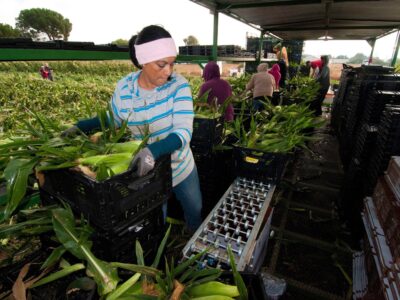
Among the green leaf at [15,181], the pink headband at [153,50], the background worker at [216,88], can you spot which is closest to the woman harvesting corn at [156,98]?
the pink headband at [153,50]

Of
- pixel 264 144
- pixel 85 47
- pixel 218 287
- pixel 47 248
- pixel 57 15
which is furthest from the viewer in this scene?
pixel 57 15

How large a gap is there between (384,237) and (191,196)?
1468 mm

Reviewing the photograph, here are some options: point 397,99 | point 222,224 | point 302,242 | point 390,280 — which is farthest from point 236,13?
point 390,280

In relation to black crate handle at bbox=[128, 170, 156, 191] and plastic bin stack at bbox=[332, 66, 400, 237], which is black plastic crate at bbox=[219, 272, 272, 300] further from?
plastic bin stack at bbox=[332, 66, 400, 237]

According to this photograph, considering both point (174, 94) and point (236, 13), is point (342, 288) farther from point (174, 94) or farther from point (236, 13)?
point (236, 13)

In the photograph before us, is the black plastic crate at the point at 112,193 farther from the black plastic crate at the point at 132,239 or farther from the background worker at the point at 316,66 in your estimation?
the background worker at the point at 316,66

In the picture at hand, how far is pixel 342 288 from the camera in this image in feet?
7.58

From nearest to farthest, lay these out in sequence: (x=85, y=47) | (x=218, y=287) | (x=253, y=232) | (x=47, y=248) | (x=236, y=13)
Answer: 1. (x=218, y=287)
2. (x=47, y=248)
3. (x=253, y=232)
4. (x=85, y=47)
5. (x=236, y=13)

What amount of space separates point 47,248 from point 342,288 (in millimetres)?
2396

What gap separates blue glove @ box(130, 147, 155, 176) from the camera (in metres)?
1.21

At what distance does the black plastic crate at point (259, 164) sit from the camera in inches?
92.7

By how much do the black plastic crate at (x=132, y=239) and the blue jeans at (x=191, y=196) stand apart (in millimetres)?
491

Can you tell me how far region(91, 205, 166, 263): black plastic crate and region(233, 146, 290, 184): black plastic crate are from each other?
1.08m

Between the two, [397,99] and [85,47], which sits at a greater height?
[85,47]
